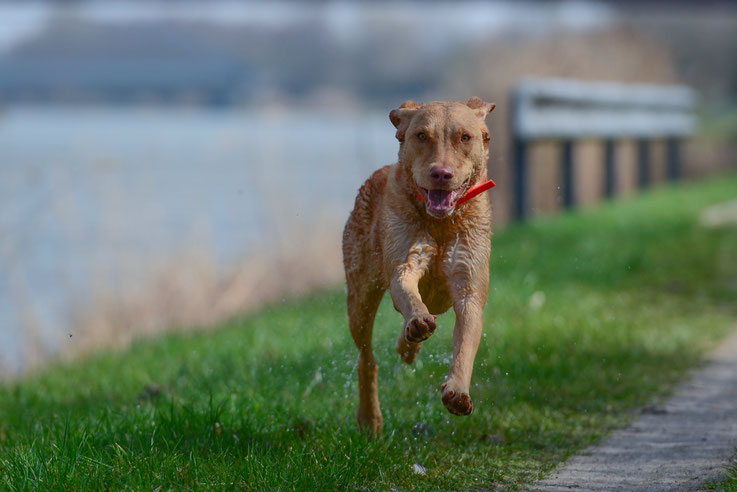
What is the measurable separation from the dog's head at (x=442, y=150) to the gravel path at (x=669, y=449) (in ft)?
4.01

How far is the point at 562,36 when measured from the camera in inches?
545

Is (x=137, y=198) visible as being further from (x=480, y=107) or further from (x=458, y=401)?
(x=458, y=401)

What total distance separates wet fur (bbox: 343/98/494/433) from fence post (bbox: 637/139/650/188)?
37.4 ft

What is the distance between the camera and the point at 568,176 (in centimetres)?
1102

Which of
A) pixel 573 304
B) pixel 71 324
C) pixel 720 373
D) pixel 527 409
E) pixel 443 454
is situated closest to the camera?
pixel 443 454

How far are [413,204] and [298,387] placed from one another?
1729 millimetres

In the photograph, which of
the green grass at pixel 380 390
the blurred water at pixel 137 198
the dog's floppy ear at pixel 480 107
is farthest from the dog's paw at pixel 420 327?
the blurred water at pixel 137 198

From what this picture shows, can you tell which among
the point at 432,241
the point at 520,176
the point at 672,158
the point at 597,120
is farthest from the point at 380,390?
the point at 672,158

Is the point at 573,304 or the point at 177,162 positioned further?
the point at 177,162

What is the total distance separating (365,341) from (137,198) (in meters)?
6.81

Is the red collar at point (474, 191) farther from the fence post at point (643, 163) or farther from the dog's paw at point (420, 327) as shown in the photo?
the fence post at point (643, 163)

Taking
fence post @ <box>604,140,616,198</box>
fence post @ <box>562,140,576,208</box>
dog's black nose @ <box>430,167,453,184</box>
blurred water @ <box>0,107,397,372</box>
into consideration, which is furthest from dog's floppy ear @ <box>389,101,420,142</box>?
fence post @ <box>604,140,616,198</box>

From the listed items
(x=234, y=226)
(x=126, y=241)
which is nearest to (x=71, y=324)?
(x=126, y=241)

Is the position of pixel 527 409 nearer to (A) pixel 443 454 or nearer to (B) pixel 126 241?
(A) pixel 443 454
